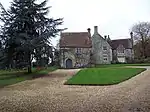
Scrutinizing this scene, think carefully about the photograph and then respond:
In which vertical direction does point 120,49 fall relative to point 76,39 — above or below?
below

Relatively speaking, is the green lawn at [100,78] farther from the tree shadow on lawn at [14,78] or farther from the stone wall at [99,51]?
the stone wall at [99,51]

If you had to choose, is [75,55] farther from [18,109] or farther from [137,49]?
[18,109]

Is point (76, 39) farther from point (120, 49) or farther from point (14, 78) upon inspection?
point (14, 78)

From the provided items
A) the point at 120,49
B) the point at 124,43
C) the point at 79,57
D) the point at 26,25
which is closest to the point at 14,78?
the point at 26,25

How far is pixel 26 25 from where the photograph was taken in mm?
33844

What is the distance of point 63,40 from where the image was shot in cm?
5562

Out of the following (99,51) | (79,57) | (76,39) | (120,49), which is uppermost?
(76,39)

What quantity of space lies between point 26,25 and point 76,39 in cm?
2383

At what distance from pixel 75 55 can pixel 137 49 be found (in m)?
23.5

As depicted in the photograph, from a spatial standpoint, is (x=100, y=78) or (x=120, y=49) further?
(x=120, y=49)

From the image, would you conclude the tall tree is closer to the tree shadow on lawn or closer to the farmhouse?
the tree shadow on lawn

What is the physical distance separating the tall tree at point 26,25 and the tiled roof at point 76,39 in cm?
2060

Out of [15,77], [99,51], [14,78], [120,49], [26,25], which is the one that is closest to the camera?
[14,78]

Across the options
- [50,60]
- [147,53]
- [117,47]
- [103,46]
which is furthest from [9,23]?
[147,53]
